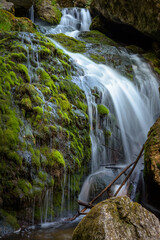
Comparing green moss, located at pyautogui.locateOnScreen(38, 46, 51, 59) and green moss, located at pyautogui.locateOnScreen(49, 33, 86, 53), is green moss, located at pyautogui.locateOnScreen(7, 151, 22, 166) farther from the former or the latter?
green moss, located at pyautogui.locateOnScreen(49, 33, 86, 53)

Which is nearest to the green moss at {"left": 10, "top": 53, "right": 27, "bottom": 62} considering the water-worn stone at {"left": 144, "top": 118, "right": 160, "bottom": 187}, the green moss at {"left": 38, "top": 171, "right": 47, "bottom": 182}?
the green moss at {"left": 38, "top": 171, "right": 47, "bottom": 182}

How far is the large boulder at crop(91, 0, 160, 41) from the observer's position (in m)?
9.10

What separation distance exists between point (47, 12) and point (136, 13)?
22.5 ft

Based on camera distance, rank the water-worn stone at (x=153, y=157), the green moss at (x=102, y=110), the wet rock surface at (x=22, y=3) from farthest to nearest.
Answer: the wet rock surface at (x=22, y=3), the green moss at (x=102, y=110), the water-worn stone at (x=153, y=157)

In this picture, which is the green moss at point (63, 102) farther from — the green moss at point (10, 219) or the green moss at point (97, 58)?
the green moss at point (97, 58)

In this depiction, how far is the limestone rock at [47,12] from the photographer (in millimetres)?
14078

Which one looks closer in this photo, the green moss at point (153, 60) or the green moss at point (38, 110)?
the green moss at point (38, 110)

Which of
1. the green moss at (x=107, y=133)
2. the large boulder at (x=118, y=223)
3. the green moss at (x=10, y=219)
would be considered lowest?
the green moss at (x=10, y=219)

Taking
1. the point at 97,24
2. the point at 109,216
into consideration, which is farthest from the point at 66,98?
the point at 97,24

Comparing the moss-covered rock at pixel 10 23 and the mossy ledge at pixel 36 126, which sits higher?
the moss-covered rock at pixel 10 23

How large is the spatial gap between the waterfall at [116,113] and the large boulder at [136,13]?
1.69m

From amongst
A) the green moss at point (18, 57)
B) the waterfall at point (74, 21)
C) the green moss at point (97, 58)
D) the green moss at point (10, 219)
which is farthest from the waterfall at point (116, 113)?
the waterfall at point (74, 21)

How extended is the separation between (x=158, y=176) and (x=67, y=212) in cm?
186

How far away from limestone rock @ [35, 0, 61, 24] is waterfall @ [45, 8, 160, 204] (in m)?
6.31
